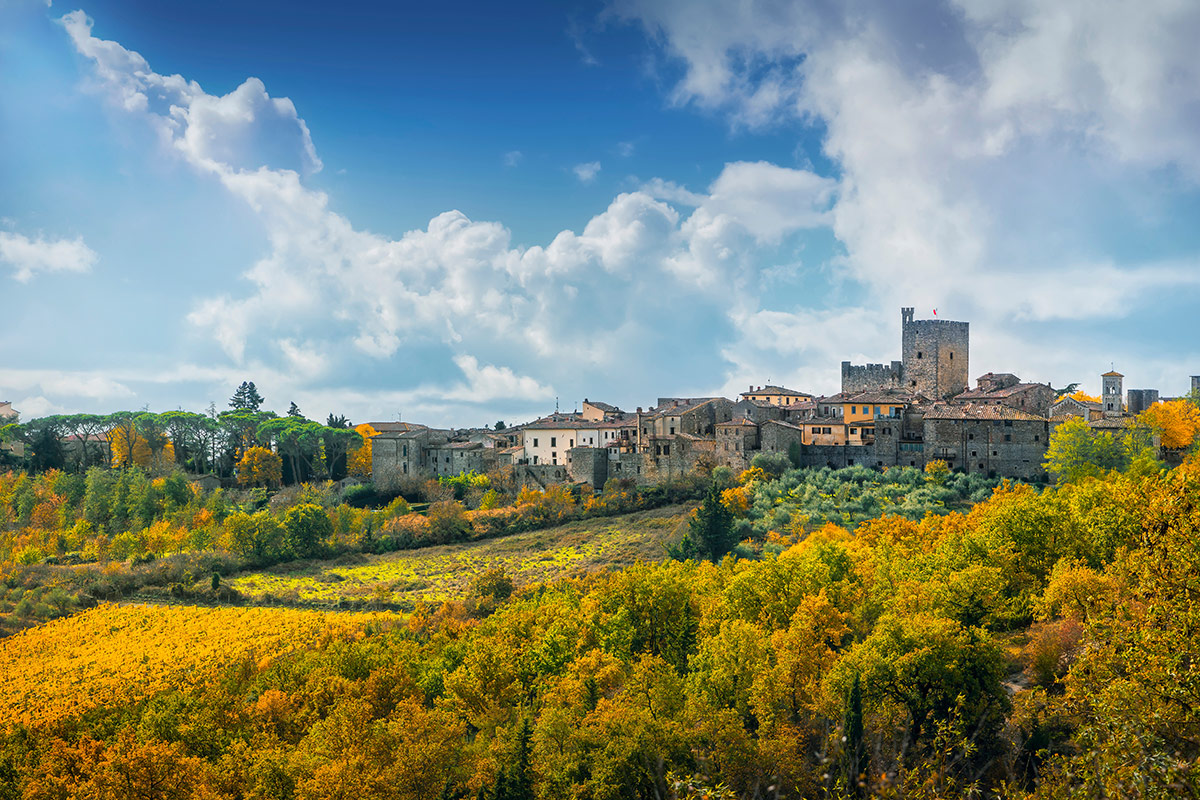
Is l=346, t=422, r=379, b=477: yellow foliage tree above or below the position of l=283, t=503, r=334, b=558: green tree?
above

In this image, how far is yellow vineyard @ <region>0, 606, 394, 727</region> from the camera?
2939 cm

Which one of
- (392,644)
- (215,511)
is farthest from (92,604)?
(392,644)

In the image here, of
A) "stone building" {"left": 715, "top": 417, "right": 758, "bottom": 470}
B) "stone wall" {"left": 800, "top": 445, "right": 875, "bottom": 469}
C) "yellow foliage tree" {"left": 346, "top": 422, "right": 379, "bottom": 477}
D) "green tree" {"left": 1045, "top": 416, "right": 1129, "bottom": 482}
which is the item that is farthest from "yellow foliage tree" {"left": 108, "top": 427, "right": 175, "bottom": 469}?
"green tree" {"left": 1045, "top": 416, "right": 1129, "bottom": 482}

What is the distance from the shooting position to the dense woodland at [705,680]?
50.4 ft

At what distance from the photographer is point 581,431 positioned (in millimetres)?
71812

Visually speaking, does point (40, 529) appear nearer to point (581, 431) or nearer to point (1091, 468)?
point (581, 431)

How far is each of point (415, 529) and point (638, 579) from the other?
30771 mm

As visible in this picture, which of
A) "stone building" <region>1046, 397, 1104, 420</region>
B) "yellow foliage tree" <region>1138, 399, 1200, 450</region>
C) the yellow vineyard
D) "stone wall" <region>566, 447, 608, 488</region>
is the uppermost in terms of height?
"stone building" <region>1046, 397, 1104, 420</region>

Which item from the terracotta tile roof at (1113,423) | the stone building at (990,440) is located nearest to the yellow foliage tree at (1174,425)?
the terracotta tile roof at (1113,423)

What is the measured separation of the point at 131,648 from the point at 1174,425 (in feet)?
190

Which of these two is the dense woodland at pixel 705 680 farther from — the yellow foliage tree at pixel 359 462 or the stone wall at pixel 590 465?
the yellow foliage tree at pixel 359 462

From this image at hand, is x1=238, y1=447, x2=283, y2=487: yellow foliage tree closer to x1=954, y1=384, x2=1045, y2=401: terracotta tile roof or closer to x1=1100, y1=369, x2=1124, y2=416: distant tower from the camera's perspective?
x1=954, y1=384, x2=1045, y2=401: terracotta tile roof

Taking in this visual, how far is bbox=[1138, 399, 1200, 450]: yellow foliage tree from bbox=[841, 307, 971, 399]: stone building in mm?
16919

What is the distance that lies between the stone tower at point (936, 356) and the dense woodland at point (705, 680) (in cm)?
2630
